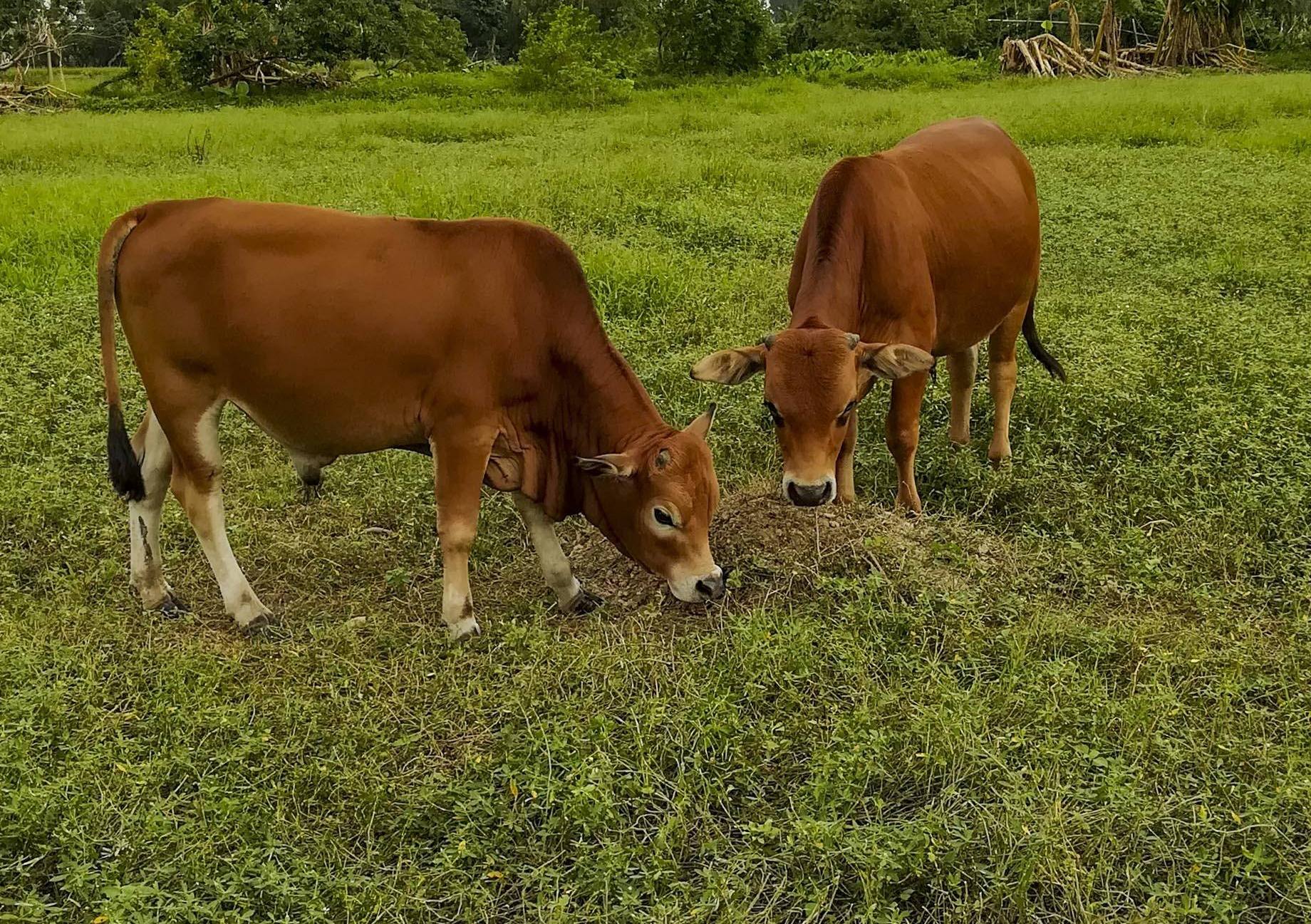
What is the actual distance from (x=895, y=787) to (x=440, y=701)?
1483 mm

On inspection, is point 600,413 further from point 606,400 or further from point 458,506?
point 458,506

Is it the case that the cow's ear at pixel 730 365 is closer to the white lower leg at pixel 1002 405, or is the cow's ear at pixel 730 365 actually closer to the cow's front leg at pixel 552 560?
the cow's front leg at pixel 552 560

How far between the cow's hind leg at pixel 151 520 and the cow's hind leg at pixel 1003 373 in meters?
3.96

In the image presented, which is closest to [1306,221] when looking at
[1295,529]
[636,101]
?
[1295,529]

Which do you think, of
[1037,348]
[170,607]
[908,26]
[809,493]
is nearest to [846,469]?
[809,493]

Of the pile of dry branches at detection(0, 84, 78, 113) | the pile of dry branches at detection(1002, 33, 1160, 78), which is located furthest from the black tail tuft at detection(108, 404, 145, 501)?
the pile of dry branches at detection(0, 84, 78, 113)

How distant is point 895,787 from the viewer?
3094 mm

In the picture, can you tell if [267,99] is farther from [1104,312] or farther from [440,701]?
[440,701]

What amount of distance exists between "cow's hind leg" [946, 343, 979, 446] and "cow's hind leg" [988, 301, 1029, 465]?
4.6 inches

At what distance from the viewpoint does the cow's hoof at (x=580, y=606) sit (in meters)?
4.21

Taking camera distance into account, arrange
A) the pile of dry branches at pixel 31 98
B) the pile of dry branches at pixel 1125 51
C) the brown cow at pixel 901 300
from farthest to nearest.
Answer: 1. the pile of dry branches at pixel 1125 51
2. the pile of dry branches at pixel 31 98
3. the brown cow at pixel 901 300

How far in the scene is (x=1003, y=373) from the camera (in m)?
5.83

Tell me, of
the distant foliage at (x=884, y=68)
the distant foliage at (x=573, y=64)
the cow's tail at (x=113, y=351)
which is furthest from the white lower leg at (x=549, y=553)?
the distant foliage at (x=884, y=68)

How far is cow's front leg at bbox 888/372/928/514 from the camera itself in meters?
4.89
